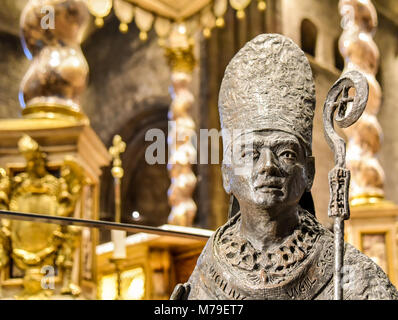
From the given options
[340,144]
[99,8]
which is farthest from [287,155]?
[99,8]

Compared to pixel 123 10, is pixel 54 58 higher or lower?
lower

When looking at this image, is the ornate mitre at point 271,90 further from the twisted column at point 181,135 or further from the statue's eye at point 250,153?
the twisted column at point 181,135

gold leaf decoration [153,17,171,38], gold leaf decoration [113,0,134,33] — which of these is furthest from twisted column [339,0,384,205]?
gold leaf decoration [153,17,171,38]

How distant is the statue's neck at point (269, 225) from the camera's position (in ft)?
8.43

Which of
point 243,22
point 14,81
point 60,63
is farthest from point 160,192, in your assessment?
point 60,63

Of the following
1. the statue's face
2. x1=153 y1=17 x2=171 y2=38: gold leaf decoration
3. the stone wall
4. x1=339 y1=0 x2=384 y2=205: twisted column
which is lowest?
the statue's face

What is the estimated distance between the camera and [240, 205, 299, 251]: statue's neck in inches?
101

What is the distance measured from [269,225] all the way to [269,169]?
19 cm

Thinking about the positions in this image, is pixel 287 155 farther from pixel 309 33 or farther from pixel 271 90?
pixel 309 33

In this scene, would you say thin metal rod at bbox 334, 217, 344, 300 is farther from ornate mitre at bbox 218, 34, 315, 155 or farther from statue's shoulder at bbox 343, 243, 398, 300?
ornate mitre at bbox 218, 34, 315, 155

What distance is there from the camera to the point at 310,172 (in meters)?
2.69

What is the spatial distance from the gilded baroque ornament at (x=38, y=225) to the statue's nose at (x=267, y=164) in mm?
2861

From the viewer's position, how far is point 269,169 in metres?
2.52

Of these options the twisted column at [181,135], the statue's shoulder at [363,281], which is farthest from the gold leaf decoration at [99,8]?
the statue's shoulder at [363,281]
